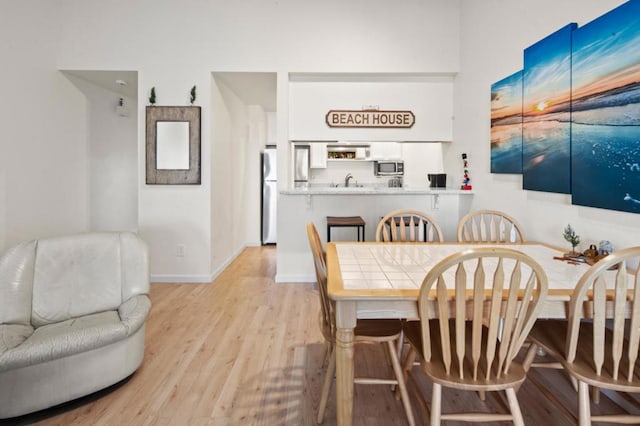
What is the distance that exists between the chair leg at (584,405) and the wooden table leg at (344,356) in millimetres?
854

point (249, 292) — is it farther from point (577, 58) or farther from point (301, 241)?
point (577, 58)

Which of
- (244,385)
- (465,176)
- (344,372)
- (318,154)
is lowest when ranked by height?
(244,385)

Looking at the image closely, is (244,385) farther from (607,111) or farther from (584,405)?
(607,111)

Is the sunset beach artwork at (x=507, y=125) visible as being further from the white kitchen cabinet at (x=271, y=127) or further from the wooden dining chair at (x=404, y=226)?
the white kitchen cabinet at (x=271, y=127)

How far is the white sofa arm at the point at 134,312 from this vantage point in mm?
2034

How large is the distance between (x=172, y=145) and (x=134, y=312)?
2432 mm

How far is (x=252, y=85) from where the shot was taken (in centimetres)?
473

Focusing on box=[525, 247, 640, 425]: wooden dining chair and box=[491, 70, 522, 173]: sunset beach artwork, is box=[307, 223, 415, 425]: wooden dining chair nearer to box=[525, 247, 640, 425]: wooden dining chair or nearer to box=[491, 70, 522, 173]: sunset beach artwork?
box=[525, 247, 640, 425]: wooden dining chair

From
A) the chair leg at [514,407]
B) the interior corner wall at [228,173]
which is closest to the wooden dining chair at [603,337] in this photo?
the chair leg at [514,407]

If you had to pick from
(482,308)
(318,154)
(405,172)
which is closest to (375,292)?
(482,308)

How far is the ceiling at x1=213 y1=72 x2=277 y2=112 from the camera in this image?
4.25 m

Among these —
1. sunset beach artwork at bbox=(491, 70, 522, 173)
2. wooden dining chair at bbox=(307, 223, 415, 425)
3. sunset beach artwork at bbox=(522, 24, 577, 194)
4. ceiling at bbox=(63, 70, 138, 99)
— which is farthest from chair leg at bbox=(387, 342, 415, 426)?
ceiling at bbox=(63, 70, 138, 99)

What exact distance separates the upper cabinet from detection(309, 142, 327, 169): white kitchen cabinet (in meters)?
1.97

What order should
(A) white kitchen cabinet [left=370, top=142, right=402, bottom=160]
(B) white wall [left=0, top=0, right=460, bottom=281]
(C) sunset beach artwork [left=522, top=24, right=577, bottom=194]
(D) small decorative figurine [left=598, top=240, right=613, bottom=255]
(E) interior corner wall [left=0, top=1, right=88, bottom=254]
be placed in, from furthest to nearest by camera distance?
(A) white kitchen cabinet [left=370, top=142, right=402, bottom=160] → (B) white wall [left=0, top=0, right=460, bottom=281] → (E) interior corner wall [left=0, top=1, right=88, bottom=254] → (C) sunset beach artwork [left=522, top=24, right=577, bottom=194] → (D) small decorative figurine [left=598, top=240, right=613, bottom=255]
